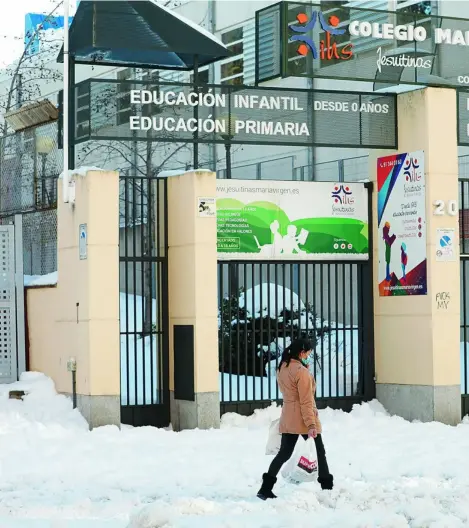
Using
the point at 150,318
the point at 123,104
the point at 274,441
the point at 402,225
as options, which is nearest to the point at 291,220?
the point at 402,225

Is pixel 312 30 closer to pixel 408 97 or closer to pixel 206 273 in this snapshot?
pixel 408 97

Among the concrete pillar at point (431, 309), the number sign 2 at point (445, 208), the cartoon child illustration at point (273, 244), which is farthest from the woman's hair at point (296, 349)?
the number sign 2 at point (445, 208)

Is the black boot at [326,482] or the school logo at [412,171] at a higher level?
the school logo at [412,171]

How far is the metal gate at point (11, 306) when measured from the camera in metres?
18.5

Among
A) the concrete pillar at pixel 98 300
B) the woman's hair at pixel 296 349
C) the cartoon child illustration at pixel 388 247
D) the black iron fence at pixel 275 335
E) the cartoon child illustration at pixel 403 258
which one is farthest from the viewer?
the cartoon child illustration at pixel 388 247

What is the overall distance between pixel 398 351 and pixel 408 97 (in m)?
3.68

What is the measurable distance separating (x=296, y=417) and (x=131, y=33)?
8.35 meters

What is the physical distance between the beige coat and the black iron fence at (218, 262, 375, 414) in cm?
575

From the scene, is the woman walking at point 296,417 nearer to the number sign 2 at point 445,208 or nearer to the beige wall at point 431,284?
the beige wall at point 431,284

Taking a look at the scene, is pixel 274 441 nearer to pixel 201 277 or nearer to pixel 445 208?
pixel 201 277

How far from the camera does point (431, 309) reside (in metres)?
18.1

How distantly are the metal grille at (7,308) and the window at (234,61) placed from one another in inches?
754

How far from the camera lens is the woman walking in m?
11.7

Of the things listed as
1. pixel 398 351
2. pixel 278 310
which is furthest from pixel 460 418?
pixel 278 310
